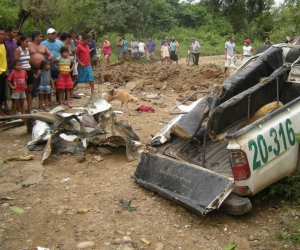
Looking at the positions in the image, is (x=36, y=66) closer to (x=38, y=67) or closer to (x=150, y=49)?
(x=38, y=67)

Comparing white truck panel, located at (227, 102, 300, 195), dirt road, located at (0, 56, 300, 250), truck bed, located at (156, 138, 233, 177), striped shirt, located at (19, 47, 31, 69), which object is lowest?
dirt road, located at (0, 56, 300, 250)

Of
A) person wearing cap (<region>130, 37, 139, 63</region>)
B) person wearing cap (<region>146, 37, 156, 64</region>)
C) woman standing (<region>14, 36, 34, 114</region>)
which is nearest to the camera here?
woman standing (<region>14, 36, 34, 114</region>)

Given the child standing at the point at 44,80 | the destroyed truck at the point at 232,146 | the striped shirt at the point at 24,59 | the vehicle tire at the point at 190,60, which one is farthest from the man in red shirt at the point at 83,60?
the vehicle tire at the point at 190,60

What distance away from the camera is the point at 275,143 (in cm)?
374

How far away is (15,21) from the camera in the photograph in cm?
1219

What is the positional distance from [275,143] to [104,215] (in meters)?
1.86

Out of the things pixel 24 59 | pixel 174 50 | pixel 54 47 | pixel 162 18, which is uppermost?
pixel 162 18

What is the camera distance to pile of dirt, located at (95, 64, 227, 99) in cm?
1188

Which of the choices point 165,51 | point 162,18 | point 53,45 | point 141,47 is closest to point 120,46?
point 141,47

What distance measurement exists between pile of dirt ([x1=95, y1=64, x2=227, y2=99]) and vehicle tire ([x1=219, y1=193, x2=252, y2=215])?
780 centimetres

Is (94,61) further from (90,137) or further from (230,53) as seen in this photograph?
(90,137)

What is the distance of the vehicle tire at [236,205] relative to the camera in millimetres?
3580

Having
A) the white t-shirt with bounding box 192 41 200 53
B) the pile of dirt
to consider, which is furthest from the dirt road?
the white t-shirt with bounding box 192 41 200 53

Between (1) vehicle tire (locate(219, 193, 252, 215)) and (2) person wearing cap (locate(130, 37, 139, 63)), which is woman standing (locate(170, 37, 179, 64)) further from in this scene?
(1) vehicle tire (locate(219, 193, 252, 215))
